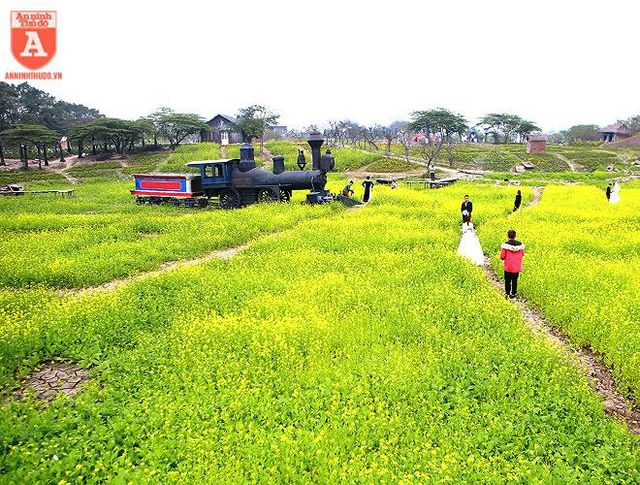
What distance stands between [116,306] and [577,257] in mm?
12468

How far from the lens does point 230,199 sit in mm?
24875

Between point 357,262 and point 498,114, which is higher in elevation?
point 498,114

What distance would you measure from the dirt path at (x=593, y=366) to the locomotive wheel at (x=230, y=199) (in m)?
17.0

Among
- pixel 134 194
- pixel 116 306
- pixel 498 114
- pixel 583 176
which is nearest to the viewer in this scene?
pixel 116 306

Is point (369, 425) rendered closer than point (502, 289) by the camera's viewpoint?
Yes

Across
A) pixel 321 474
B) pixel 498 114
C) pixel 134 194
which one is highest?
pixel 498 114

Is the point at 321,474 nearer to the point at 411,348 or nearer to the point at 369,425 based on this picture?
the point at 369,425

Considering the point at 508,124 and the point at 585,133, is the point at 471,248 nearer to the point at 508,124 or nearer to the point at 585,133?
the point at 508,124

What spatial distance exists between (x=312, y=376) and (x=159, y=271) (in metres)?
7.90

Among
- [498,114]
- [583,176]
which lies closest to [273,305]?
[583,176]

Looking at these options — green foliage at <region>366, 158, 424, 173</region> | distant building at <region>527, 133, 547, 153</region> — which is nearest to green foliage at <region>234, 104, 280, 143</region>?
green foliage at <region>366, 158, 424, 173</region>

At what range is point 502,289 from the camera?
11750 millimetres

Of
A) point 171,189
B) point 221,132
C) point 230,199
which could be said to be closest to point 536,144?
point 221,132

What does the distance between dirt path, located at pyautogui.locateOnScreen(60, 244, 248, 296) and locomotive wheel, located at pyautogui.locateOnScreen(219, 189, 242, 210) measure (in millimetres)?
8712
